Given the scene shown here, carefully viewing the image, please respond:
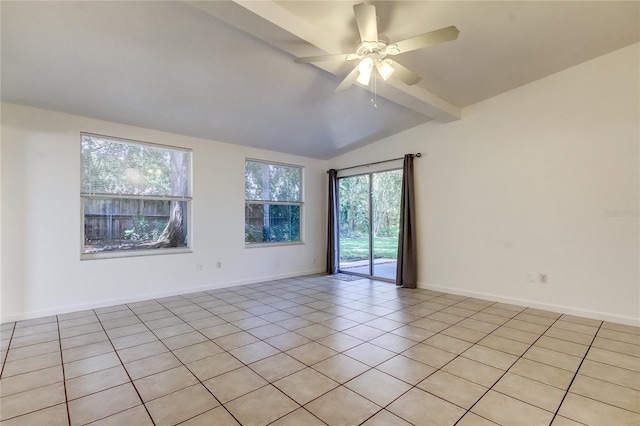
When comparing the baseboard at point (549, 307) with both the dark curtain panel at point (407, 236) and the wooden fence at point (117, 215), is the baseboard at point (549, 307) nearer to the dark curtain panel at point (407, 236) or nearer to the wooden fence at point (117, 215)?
the dark curtain panel at point (407, 236)

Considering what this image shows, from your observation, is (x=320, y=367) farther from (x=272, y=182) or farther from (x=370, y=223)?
(x=272, y=182)

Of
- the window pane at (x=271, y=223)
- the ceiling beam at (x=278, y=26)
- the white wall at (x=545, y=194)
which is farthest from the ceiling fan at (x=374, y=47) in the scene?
the window pane at (x=271, y=223)

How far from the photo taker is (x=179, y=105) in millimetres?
3797

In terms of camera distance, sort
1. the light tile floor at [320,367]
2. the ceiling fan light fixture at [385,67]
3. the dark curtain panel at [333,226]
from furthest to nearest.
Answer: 1. the dark curtain panel at [333,226]
2. the ceiling fan light fixture at [385,67]
3. the light tile floor at [320,367]

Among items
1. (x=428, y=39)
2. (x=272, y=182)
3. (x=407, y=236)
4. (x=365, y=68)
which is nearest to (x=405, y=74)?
(x=365, y=68)

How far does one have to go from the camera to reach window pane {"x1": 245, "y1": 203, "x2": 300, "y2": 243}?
18.5ft

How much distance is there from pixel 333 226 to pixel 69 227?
14.0ft

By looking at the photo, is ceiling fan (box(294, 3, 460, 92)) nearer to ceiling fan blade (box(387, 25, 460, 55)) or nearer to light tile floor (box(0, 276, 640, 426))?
ceiling fan blade (box(387, 25, 460, 55))

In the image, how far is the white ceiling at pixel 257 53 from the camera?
94.0 inches

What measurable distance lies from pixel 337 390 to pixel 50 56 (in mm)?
3682

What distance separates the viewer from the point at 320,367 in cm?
237

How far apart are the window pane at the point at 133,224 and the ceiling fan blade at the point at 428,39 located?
12.7 ft

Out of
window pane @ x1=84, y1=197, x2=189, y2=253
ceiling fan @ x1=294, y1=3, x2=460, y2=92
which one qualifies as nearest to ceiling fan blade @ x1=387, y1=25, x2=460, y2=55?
ceiling fan @ x1=294, y1=3, x2=460, y2=92

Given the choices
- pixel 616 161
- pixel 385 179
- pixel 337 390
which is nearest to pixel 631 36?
pixel 616 161
